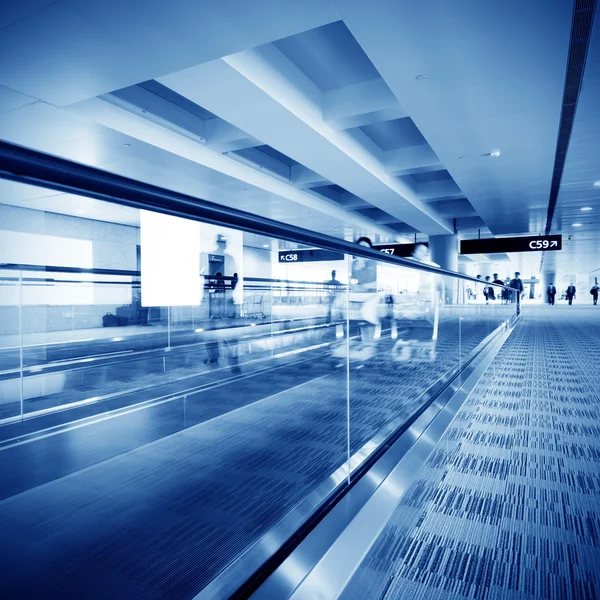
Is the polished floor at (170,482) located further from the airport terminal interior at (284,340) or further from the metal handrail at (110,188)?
the metal handrail at (110,188)

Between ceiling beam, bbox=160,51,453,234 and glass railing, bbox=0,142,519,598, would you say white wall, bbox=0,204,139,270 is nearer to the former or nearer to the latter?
glass railing, bbox=0,142,519,598

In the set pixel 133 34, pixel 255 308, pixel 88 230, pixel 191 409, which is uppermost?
pixel 133 34

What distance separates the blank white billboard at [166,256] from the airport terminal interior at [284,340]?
0.08ft

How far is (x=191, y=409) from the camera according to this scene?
3.27 m

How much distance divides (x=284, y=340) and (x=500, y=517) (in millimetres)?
4952

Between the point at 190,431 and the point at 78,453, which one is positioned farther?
the point at 190,431

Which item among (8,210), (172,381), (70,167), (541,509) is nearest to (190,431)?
(172,381)

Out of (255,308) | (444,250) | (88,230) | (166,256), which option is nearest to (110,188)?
(166,256)

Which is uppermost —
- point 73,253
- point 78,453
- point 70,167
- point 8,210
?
point 8,210

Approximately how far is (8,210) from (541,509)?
12379mm

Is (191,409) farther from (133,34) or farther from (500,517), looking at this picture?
(133,34)

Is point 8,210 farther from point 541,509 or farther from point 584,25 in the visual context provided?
point 541,509

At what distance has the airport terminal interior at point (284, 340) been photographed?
1228 mm

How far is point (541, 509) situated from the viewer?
5.07 feet
